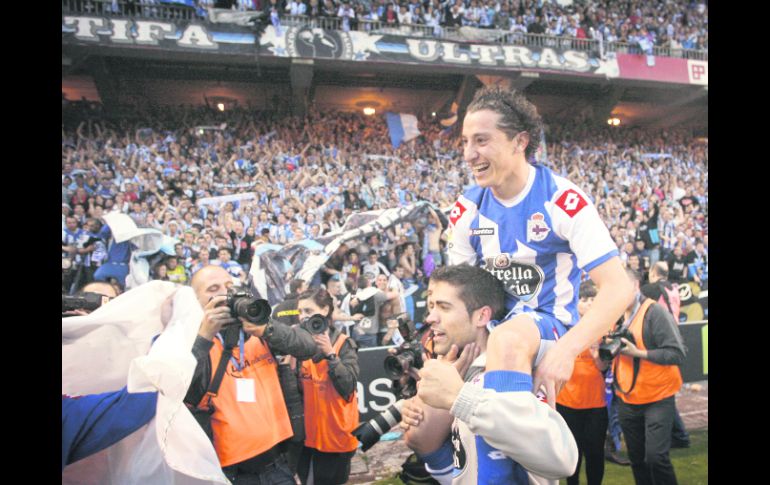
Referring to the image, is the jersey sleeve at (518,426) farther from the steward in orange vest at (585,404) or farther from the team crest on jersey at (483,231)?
the steward in orange vest at (585,404)

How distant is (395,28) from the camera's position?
818 cm

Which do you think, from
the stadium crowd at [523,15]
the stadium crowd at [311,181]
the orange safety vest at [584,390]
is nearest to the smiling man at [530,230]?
the orange safety vest at [584,390]

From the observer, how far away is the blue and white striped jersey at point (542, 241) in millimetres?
1874

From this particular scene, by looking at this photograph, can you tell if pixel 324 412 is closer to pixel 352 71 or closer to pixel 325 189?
pixel 325 189

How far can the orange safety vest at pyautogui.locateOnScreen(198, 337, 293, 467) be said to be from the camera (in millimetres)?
2459

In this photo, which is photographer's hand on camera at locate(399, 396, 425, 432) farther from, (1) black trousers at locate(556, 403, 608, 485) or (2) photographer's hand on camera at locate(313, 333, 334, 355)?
(1) black trousers at locate(556, 403, 608, 485)

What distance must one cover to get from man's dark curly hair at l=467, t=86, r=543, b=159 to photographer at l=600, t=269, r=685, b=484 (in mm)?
1515

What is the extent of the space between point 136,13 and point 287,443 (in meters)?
7.18

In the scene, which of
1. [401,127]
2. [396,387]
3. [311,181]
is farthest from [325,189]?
[396,387]

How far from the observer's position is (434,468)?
6.33 feet

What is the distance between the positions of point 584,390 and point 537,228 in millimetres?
1854

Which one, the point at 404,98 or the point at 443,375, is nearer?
the point at 443,375

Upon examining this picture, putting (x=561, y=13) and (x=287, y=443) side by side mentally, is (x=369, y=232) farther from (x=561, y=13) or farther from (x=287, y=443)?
(x=561, y=13)

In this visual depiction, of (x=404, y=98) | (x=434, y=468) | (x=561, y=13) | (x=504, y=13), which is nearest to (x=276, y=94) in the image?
(x=404, y=98)
